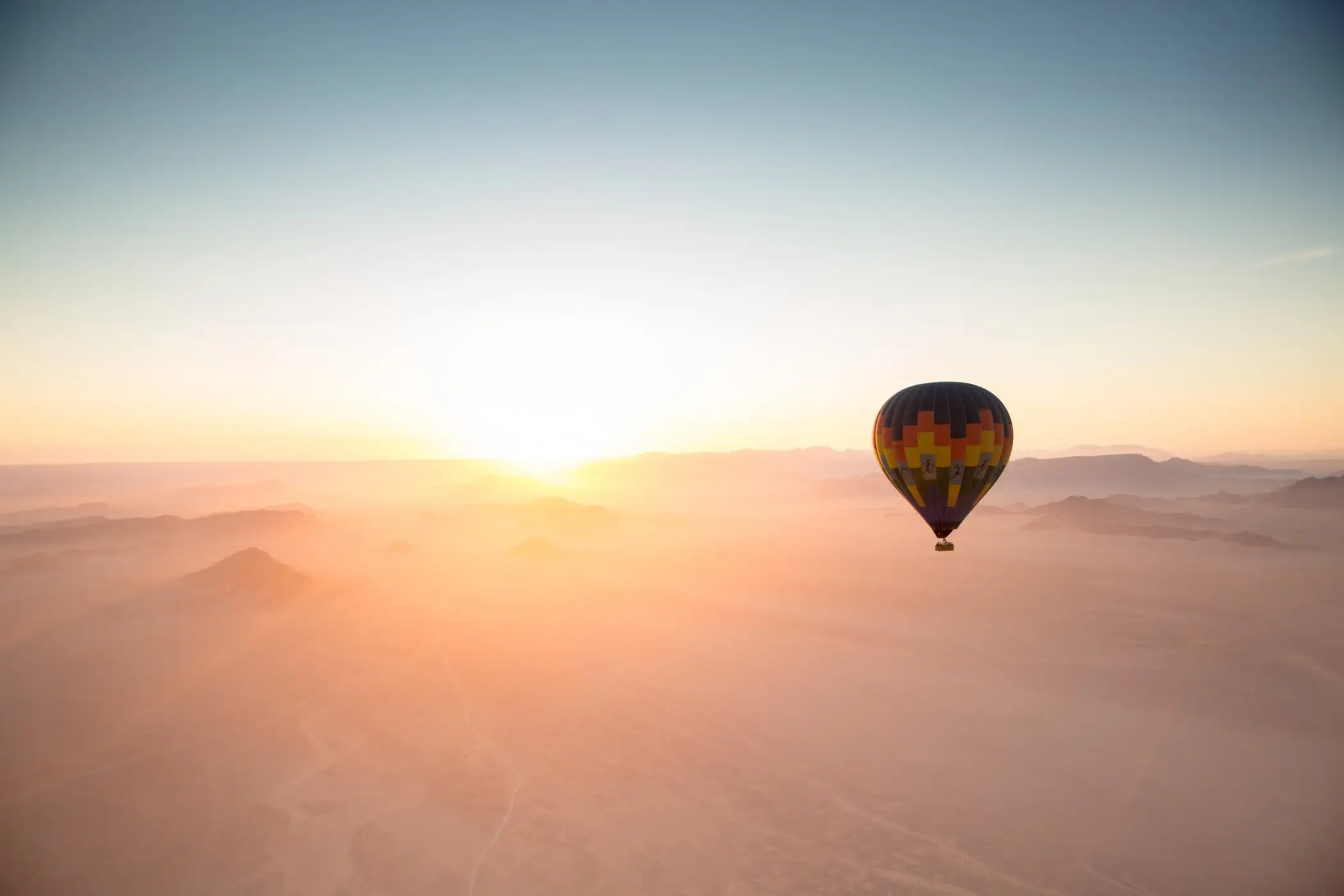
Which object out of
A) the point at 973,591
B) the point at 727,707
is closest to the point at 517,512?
the point at 973,591

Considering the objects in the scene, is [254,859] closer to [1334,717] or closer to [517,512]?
[1334,717]

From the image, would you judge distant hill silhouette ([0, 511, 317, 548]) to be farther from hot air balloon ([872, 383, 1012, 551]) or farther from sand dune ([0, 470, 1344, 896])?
hot air balloon ([872, 383, 1012, 551])

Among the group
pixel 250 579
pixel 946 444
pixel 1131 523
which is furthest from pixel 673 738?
pixel 1131 523

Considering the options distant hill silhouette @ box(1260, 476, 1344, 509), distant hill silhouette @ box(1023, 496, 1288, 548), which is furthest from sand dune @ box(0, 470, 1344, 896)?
distant hill silhouette @ box(1260, 476, 1344, 509)

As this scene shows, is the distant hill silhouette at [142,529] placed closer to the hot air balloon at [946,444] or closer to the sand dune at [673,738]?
the sand dune at [673,738]

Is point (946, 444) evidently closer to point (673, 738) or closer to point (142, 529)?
point (673, 738)
